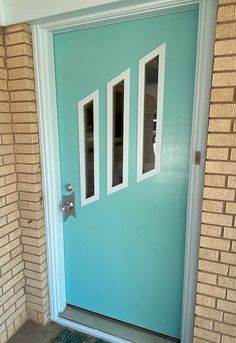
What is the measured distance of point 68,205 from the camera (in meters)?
1.91

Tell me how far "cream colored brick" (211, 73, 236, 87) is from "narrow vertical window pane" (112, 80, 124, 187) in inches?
23.8

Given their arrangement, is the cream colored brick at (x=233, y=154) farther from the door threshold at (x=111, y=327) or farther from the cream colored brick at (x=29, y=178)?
the door threshold at (x=111, y=327)

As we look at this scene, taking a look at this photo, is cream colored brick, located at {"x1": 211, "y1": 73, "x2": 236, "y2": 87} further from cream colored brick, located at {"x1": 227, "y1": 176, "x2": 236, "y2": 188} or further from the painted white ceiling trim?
the painted white ceiling trim

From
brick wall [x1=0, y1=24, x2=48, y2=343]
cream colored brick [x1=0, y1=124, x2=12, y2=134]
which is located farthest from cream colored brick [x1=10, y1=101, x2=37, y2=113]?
cream colored brick [x1=0, y1=124, x2=12, y2=134]

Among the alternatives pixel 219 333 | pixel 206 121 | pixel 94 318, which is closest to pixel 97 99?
pixel 206 121

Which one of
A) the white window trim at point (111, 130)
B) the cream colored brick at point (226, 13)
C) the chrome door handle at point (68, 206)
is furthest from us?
the chrome door handle at point (68, 206)

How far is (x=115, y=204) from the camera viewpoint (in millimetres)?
1773

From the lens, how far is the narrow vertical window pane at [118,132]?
1621 mm

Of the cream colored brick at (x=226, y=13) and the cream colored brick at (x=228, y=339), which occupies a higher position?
the cream colored brick at (x=226, y=13)

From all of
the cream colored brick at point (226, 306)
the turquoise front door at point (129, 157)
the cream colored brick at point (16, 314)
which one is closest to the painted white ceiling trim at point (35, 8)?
the turquoise front door at point (129, 157)

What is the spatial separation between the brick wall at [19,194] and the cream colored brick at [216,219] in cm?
114

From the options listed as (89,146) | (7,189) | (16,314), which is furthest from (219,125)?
(16,314)

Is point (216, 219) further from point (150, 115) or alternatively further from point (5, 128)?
point (5, 128)

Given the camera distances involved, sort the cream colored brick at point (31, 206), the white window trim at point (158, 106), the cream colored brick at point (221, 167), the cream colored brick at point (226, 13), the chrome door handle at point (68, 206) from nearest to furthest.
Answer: the cream colored brick at point (226, 13)
the cream colored brick at point (221, 167)
the white window trim at point (158, 106)
the cream colored brick at point (31, 206)
the chrome door handle at point (68, 206)
